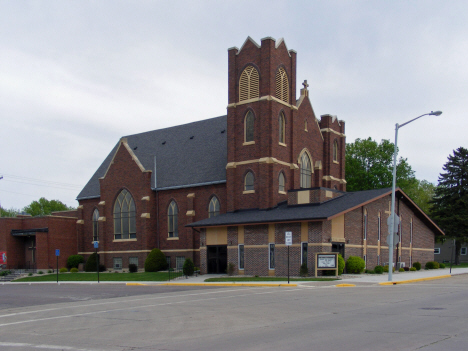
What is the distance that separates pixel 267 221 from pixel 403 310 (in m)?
19.8

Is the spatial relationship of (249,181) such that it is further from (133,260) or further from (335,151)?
(133,260)

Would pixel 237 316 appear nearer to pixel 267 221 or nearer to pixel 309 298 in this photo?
pixel 309 298

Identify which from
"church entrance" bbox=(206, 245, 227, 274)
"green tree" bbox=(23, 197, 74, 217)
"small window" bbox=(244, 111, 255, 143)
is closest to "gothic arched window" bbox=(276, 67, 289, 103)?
"small window" bbox=(244, 111, 255, 143)

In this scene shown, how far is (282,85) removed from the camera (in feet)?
133

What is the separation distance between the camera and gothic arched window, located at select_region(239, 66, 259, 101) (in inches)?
1560

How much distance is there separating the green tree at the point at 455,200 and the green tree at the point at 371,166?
6620 mm

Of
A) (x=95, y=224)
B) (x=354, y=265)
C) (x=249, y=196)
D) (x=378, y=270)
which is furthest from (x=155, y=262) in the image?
(x=378, y=270)

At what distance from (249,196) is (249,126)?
5.54 meters

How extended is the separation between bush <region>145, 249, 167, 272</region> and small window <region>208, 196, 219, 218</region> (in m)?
5.74

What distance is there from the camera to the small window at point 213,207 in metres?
42.5

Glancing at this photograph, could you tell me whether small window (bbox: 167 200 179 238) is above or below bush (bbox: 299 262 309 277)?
above

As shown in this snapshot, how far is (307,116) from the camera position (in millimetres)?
44594

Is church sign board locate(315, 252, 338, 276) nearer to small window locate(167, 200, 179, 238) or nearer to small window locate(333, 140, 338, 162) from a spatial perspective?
small window locate(167, 200, 179, 238)

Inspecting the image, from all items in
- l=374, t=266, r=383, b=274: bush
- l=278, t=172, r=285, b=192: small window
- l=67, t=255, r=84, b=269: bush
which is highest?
l=278, t=172, r=285, b=192: small window
